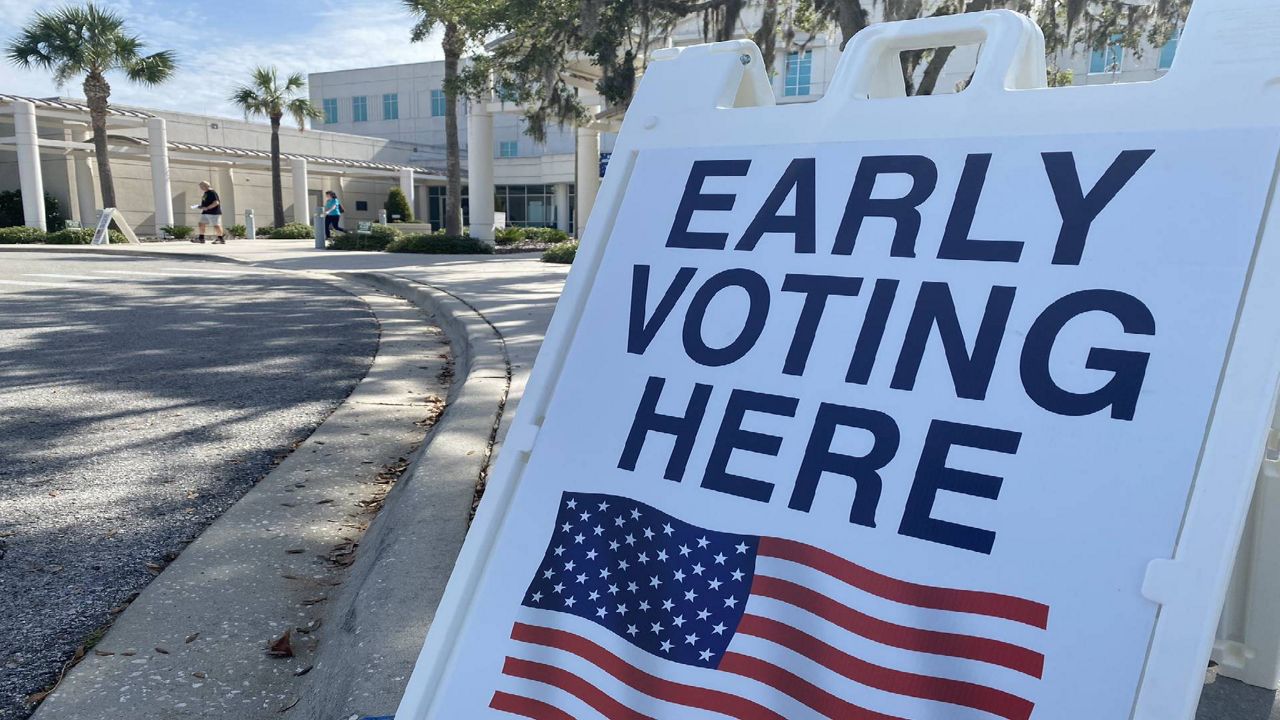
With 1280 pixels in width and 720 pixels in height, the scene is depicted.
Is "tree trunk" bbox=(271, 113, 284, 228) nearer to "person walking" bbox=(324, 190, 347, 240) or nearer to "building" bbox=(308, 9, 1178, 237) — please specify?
"building" bbox=(308, 9, 1178, 237)

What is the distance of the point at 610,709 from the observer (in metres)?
1.37

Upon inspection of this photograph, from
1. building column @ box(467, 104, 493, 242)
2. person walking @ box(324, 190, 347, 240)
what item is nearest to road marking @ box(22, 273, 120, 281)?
person walking @ box(324, 190, 347, 240)

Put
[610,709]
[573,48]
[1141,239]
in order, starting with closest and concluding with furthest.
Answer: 1. [1141,239]
2. [610,709]
3. [573,48]

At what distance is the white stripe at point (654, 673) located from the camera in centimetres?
128

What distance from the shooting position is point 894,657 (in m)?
1.21

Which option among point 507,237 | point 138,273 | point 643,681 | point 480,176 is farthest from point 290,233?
point 643,681

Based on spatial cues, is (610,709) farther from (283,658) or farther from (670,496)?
(283,658)

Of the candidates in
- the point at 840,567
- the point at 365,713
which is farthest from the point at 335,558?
the point at 840,567

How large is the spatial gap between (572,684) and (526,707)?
91 millimetres

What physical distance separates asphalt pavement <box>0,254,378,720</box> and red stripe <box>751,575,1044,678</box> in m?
1.92

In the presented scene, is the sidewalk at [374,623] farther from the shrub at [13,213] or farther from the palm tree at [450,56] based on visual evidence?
the shrub at [13,213]

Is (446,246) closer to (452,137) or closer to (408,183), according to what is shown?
(452,137)

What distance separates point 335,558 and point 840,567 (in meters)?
2.23

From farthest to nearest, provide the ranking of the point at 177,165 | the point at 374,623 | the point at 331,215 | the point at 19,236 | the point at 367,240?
the point at 177,165 → the point at 19,236 → the point at 331,215 → the point at 367,240 → the point at 374,623
